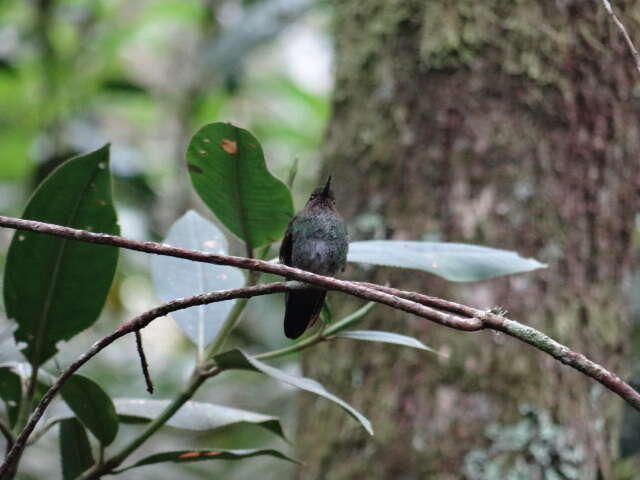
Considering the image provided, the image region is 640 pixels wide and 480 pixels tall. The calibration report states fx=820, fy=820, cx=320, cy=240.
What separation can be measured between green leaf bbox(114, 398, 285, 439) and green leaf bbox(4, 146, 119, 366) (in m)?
0.20

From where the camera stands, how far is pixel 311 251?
2.06 metres

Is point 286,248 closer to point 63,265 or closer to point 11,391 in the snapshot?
point 63,265

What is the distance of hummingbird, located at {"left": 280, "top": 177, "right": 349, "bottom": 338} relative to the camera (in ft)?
6.32

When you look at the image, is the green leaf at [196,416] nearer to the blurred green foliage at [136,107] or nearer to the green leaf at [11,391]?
the green leaf at [11,391]

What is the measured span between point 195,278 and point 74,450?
0.45 metres

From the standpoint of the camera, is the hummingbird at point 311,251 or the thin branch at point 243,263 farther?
the hummingbird at point 311,251

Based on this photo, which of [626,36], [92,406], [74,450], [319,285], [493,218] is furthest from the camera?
[493,218]

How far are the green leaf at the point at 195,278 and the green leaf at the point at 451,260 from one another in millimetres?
311

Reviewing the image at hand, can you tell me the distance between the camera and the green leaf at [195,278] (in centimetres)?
179

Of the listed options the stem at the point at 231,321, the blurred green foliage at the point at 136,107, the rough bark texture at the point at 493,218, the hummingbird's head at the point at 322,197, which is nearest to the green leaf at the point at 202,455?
the stem at the point at 231,321

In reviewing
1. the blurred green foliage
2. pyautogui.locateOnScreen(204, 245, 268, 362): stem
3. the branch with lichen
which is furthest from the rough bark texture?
the branch with lichen

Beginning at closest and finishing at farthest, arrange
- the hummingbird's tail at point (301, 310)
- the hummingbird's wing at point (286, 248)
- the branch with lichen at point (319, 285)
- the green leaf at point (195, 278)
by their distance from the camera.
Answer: the branch with lichen at point (319, 285)
the green leaf at point (195, 278)
the hummingbird's tail at point (301, 310)
the hummingbird's wing at point (286, 248)

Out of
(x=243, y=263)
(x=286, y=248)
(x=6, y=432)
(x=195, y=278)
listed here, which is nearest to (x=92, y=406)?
(x=6, y=432)

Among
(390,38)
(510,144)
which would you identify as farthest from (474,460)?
(390,38)
